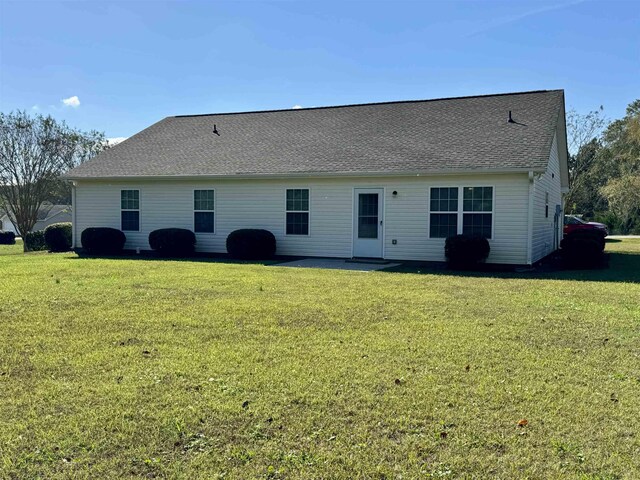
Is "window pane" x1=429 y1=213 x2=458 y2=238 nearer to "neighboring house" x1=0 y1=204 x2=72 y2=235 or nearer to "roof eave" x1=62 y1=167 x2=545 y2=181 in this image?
"roof eave" x1=62 y1=167 x2=545 y2=181

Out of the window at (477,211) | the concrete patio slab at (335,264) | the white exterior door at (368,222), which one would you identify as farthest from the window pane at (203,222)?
the window at (477,211)

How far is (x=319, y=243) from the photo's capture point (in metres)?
15.3

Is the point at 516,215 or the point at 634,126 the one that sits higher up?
the point at 634,126

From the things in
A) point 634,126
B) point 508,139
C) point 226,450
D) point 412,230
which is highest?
point 634,126

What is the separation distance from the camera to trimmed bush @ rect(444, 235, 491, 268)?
12.5 meters

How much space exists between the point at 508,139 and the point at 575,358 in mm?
10375

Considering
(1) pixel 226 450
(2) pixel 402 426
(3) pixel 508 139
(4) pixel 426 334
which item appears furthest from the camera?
(3) pixel 508 139

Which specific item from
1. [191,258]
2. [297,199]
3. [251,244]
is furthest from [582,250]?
[191,258]

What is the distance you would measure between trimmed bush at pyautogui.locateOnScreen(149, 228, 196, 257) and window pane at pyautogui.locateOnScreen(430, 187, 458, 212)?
775 cm

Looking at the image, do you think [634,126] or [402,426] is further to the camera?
[634,126]

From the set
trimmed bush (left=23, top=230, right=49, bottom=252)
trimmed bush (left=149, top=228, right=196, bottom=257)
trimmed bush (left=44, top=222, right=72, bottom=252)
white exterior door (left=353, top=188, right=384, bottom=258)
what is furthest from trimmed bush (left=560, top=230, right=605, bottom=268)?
trimmed bush (left=23, top=230, right=49, bottom=252)

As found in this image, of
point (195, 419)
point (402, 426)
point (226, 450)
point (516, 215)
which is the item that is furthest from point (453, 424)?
point (516, 215)

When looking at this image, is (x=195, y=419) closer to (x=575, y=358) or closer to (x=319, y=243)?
(x=575, y=358)

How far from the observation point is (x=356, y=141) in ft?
53.3
